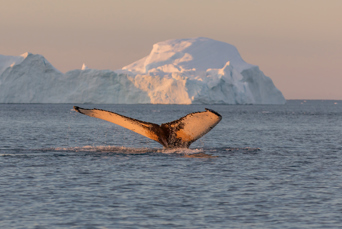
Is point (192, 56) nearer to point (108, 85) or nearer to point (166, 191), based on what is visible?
point (108, 85)

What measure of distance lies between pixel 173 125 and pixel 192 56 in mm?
129883

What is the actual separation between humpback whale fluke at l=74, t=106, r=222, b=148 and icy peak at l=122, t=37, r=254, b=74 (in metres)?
117

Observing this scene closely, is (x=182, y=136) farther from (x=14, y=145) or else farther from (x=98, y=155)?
(x=14, y=145)

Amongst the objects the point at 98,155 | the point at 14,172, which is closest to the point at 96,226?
the point at 14,172

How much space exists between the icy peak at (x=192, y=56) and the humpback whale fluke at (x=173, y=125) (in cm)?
11682

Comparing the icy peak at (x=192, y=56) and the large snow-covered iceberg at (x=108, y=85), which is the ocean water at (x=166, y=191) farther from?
the icy peak at (x=192, y=56)

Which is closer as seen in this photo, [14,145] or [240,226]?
[240,226]

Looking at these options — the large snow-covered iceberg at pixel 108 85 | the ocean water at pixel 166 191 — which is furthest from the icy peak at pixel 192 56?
the ocean water at pixel 166 191

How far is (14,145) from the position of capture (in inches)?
1132

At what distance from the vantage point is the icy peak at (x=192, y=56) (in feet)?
464

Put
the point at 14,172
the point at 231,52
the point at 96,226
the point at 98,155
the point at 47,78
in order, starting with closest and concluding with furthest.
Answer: the point at 96,226 → the point at 14,172 → the point at 98,155 → the point at 47,78 → the point at 231,52

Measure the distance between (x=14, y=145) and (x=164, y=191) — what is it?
661 inches

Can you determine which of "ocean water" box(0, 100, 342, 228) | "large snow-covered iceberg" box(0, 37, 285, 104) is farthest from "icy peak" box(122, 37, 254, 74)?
"ocean water" box(0, 100, 342, 228)

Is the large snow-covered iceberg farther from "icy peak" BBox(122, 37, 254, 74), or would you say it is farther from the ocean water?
the ocean water
